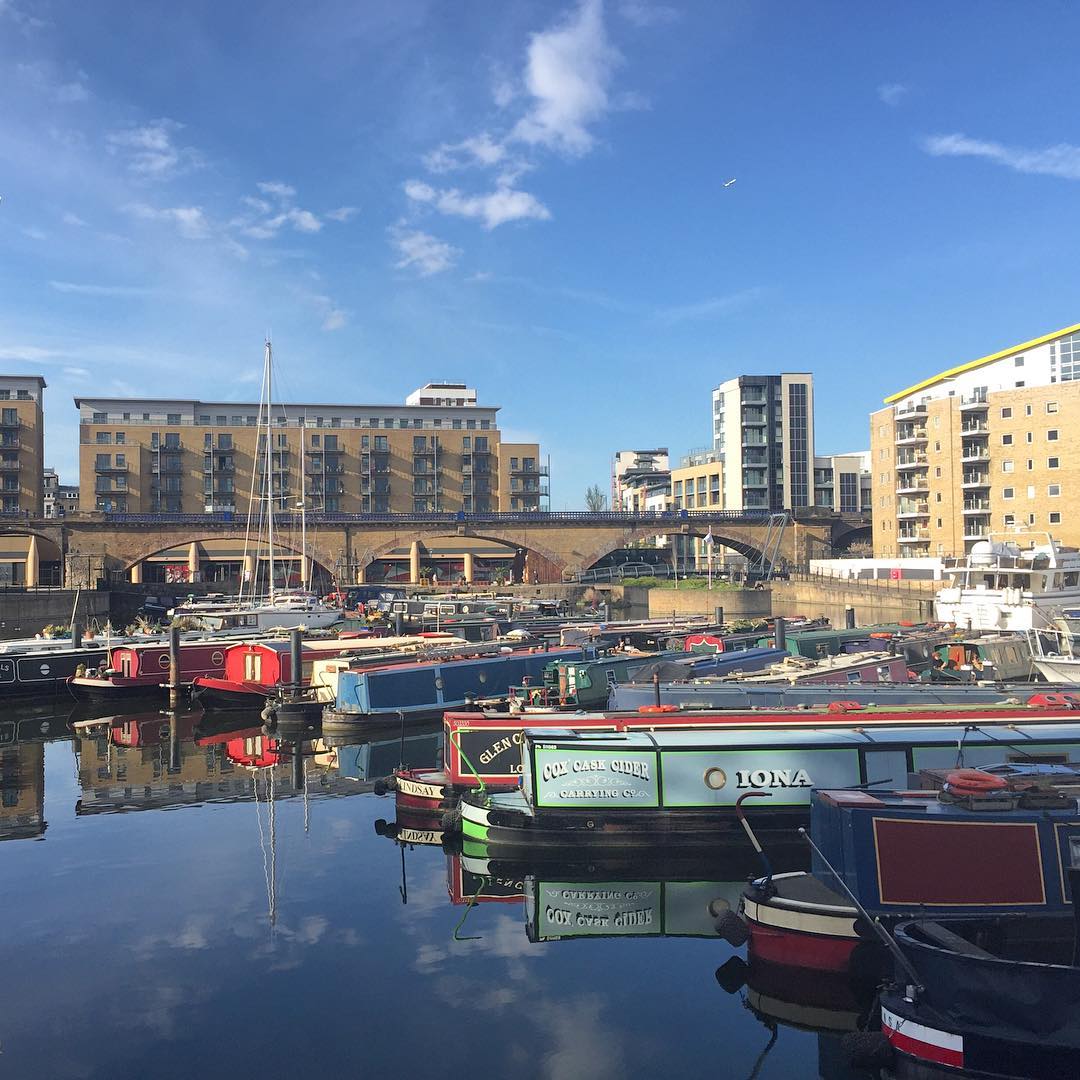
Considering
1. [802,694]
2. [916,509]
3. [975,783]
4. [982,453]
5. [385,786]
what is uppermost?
[982,453]

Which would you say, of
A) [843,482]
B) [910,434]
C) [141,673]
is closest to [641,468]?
[843,482]

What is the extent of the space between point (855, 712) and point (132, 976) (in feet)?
45.3

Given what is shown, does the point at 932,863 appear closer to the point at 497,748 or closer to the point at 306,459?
the point at 497,748

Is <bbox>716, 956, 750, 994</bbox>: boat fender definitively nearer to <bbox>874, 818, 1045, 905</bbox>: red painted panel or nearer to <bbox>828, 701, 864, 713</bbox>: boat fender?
<bbox>874, 818, 1045, 905</bbox>: red painted panel

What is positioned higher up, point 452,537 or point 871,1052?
point 452,537

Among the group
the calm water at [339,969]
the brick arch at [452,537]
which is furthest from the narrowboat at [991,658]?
the brick arch at [452,537]

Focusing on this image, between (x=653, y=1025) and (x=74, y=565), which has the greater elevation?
(x=74, y=565)

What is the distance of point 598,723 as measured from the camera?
19.1 meters

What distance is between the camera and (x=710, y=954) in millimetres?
14164

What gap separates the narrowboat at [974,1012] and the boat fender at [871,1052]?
0.21 feet

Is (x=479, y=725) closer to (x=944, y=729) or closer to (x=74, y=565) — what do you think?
(x=944, y=729)

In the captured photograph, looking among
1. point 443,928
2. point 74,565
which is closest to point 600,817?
point 443,928

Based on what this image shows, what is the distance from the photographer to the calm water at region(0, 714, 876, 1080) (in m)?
11.4

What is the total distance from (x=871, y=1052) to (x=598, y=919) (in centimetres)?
619
